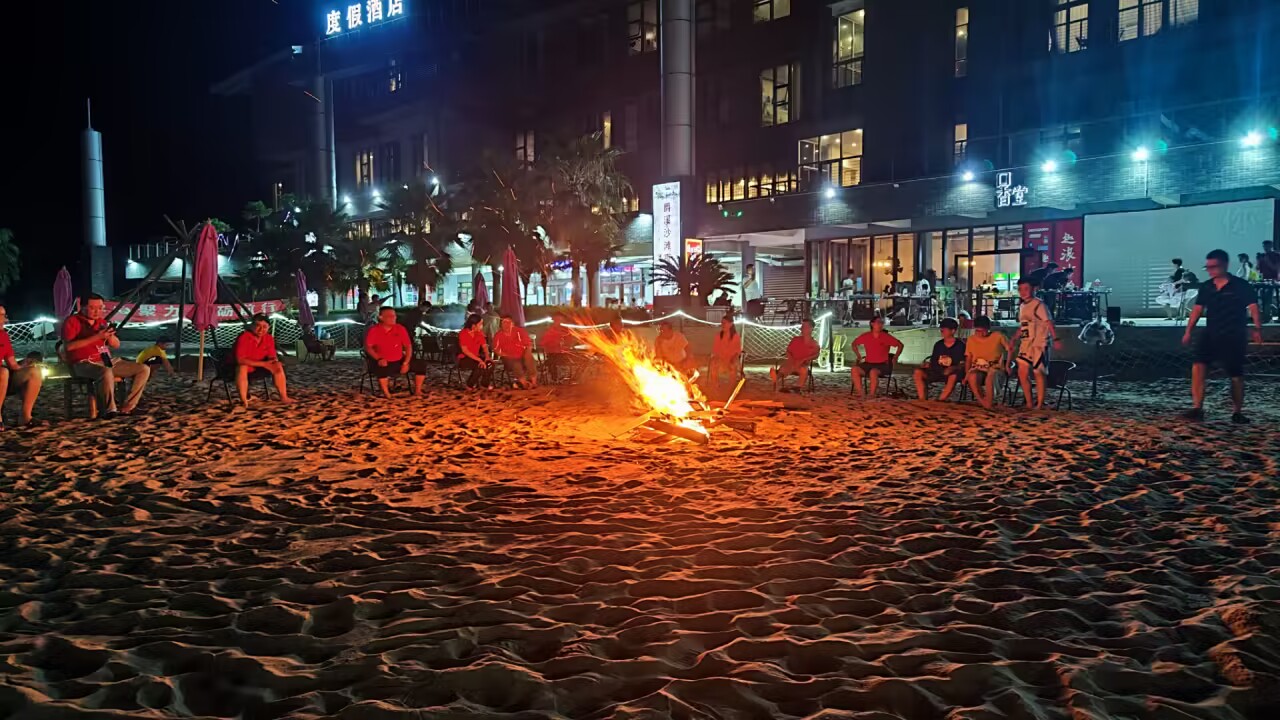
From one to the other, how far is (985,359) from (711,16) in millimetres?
28096

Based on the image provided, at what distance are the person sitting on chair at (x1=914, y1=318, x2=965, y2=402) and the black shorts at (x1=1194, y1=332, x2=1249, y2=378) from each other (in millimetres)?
2866

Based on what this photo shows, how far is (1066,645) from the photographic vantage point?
11.8 feet

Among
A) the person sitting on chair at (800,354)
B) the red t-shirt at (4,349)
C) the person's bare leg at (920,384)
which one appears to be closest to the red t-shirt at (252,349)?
the red t-shirt at (4,349)

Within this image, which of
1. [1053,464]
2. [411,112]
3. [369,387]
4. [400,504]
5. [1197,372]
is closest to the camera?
[400,504]

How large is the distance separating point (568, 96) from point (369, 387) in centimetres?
2909

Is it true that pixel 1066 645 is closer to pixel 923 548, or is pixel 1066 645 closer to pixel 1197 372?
pixel 923 548

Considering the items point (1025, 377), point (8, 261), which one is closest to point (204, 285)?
point (1025, 377)

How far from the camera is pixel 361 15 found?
48719 mm

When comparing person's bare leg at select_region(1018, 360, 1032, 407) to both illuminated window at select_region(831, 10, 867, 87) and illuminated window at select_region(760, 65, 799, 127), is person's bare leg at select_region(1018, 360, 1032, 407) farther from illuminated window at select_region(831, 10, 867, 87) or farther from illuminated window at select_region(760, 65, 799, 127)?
illuminated window at select_region(760, 65, 799, 127)

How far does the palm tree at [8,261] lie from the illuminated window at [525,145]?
29.2 metres

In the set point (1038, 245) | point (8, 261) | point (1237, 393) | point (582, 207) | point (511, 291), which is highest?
point (582, 207)

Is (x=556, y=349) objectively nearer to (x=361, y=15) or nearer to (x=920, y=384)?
(x=920, y=384)

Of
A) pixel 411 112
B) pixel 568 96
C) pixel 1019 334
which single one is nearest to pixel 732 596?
pixel 1019 334

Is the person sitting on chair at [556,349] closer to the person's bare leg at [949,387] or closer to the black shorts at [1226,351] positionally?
the person's bare leg at [949,387]
